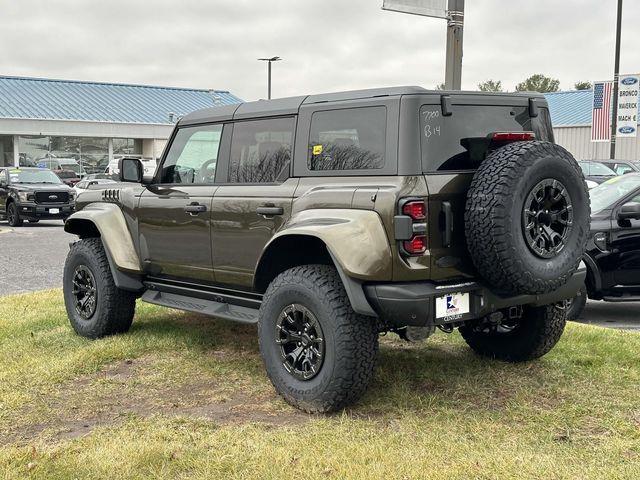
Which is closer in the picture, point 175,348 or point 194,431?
point 194,431

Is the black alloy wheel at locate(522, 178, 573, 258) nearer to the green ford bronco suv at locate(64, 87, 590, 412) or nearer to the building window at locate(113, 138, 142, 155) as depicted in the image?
the green ford bronco suv at locate(64, 87, 590, 412)

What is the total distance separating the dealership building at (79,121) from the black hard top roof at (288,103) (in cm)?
3436

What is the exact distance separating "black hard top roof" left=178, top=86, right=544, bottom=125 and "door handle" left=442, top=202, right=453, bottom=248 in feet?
2.29

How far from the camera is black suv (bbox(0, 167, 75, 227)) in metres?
19.5

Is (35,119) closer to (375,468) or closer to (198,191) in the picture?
(198,191)

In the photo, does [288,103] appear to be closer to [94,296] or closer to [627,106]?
[94,296]

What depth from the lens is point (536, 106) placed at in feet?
16.0

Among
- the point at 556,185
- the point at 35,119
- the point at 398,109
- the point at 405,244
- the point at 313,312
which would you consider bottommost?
the point at 313,312

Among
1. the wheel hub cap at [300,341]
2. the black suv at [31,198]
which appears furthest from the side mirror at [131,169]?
the black suv at [31,198]

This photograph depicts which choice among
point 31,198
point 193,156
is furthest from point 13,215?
point 193,156


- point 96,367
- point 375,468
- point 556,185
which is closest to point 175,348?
point 96,367

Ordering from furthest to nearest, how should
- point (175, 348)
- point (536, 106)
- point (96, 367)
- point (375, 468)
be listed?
point (175, 348), point (96, 367), point (536, 106), point (375, 468)

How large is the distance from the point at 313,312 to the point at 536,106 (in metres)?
2.07

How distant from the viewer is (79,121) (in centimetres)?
3856
